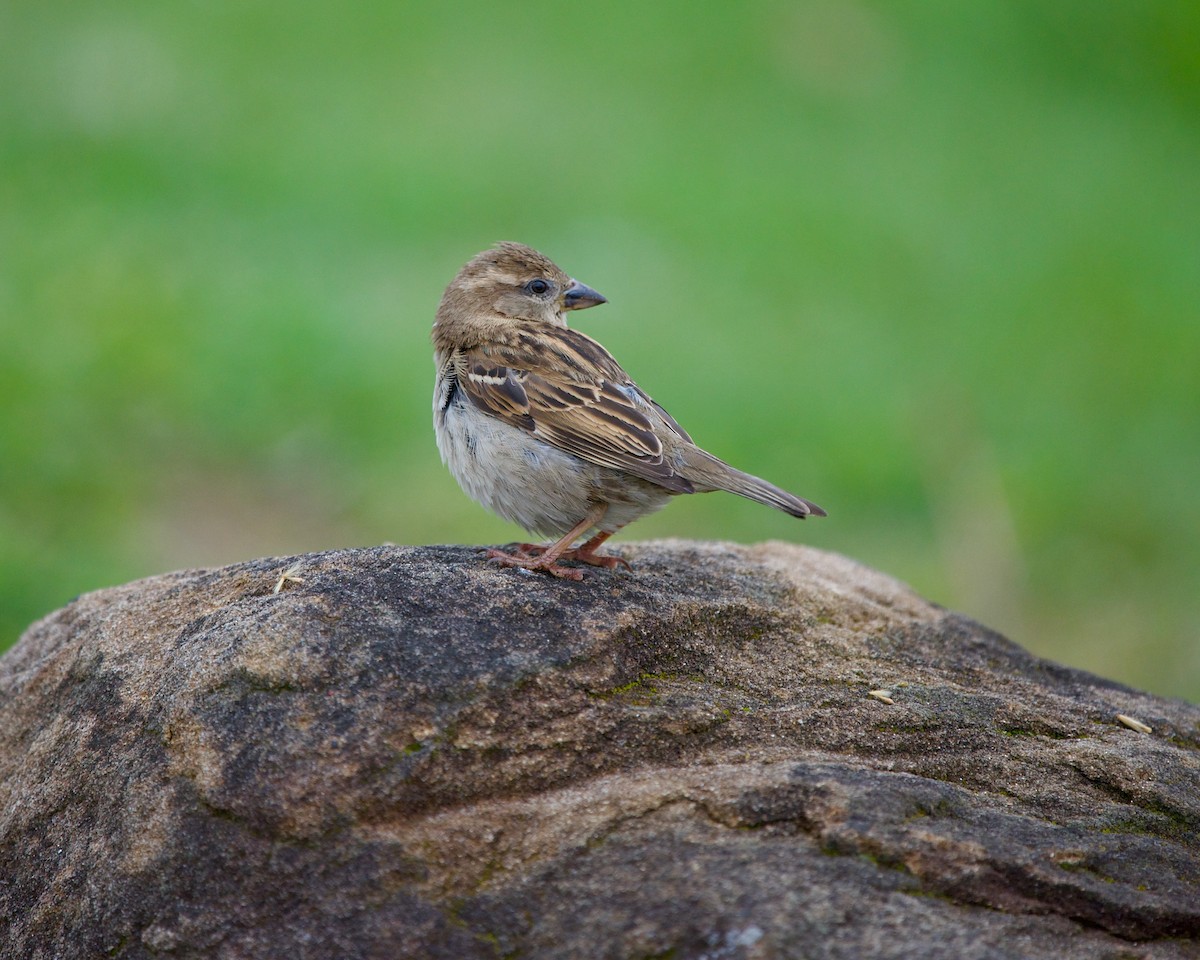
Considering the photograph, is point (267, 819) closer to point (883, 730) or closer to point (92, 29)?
point (883, 730)

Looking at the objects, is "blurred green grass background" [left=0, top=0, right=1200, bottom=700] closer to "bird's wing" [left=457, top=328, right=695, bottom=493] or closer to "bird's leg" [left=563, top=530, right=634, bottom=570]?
"bird's wing" [left=457, top=328, right=695, bottom=493]

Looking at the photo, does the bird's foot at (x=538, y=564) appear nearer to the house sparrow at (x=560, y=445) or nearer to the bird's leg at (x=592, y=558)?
the house sparrow at (x=560, y=445)

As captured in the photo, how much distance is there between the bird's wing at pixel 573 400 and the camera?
4879 millimetres

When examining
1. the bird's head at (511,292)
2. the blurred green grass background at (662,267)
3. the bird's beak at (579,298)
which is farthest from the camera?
the blurred green grass background at (662,267)

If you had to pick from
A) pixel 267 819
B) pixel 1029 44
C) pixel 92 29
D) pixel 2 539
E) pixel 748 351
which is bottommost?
pixel 2 539

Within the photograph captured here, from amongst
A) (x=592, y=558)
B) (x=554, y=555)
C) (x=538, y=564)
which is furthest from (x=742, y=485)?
(x=538, y=564)

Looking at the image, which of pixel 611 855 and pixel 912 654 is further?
pixel 912 654

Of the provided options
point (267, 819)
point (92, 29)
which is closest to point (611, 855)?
point (267, 819)

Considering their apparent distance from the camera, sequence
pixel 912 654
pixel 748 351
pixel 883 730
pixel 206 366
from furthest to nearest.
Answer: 1. pixel 748 351
2. pixel 206 366
3. pixel 912 654
4. pixel 883 730

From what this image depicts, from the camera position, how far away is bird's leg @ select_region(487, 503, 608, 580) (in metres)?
4.36

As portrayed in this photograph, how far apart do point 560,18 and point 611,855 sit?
12869 mm

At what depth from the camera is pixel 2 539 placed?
328 inches

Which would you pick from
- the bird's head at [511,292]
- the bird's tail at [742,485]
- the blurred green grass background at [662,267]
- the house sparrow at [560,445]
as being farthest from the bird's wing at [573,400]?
the blurred green grass background at [662,267]

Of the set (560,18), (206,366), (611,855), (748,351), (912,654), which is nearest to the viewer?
(611,855)
